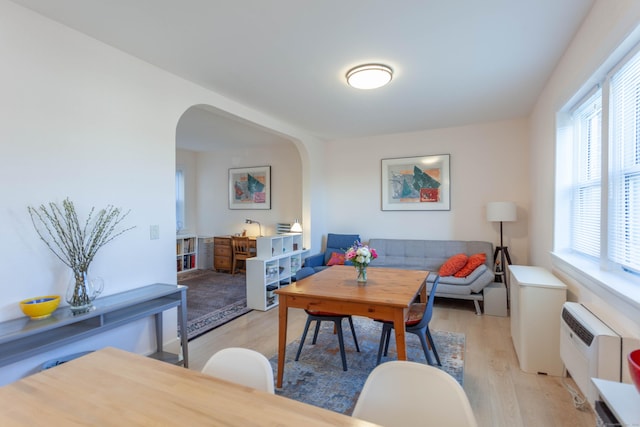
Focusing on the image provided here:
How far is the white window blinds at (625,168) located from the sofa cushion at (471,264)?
219 cm

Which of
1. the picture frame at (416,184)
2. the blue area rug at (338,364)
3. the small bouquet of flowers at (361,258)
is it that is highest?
the picture frame at (416,184)

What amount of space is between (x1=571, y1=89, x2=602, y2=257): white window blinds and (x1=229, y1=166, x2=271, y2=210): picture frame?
194 inches

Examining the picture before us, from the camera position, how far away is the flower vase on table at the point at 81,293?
1.90m

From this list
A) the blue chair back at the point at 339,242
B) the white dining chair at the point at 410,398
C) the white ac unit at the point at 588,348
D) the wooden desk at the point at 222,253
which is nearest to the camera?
the white dining chair at the point at 410,398

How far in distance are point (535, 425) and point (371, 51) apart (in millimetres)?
2807

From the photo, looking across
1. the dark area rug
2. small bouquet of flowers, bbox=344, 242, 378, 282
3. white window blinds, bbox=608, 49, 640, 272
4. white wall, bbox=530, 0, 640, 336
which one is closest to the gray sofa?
white wall, bbox=530, 0, 640, 336

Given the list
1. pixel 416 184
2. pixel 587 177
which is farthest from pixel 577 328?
pixel 416 184

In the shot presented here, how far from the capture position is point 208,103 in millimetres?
3174

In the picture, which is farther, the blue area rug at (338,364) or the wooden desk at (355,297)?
the blue area rug at (338,364)

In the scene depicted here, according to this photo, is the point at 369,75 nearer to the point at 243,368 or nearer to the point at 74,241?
the point at 243,368

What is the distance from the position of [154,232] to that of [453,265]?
3.66m

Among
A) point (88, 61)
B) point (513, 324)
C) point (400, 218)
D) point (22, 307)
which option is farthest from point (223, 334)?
point (400, 218)

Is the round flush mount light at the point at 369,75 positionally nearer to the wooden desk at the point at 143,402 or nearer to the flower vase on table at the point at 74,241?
the flower vase on table at the point at 74,241

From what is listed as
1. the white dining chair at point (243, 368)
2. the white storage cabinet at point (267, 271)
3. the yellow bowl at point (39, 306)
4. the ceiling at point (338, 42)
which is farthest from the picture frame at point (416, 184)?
the yellow bowl at point (39, 306)
